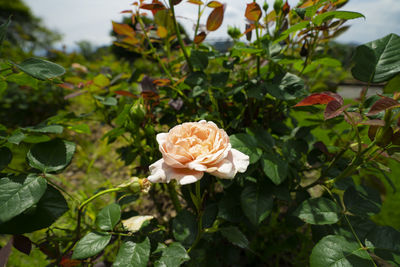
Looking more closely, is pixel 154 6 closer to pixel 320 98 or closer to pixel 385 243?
pixel 320 98

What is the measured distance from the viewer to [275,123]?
2.43 feet

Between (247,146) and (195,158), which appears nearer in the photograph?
(195,158)

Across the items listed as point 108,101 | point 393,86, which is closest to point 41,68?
point 108,101

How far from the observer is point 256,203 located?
0.52 meters

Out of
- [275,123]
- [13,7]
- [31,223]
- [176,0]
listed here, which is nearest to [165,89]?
[176,0]

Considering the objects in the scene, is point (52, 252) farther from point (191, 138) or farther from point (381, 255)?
point (381, 255)

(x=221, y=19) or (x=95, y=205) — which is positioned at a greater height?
(x=221, y=19)

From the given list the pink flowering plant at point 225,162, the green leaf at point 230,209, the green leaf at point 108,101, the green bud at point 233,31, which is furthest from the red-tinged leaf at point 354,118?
the green leaf at point 108,101

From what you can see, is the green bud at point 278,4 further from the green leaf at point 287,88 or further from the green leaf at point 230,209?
the green leaf at point 230,209

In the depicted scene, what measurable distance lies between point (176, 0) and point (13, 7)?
634 inches

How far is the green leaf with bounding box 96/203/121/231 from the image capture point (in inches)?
17.6

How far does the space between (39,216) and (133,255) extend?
0.72ft

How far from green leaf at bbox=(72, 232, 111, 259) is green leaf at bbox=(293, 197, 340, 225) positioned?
429 mm

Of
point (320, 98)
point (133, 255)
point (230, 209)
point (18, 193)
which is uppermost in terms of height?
point (320, 98)
